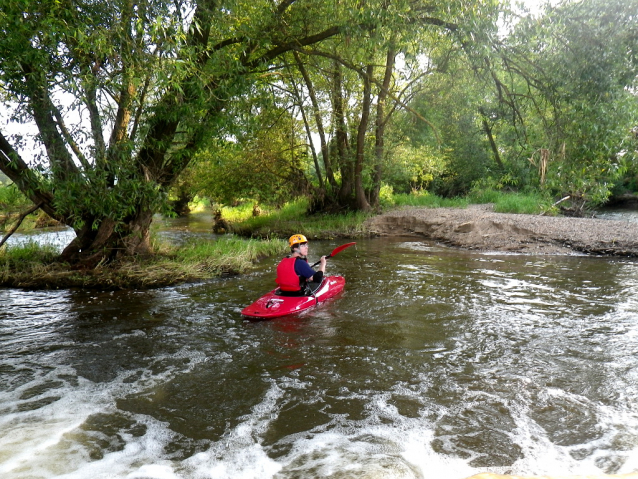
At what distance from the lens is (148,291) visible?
7.87 metres

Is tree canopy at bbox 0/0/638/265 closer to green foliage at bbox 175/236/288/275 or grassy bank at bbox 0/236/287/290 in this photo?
grassy bank at bbox 0/236/287/290

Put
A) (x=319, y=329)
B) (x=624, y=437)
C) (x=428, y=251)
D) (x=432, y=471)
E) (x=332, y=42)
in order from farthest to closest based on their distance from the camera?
(x=428, y=251) → (x=332, y=42) → (x=319, y=329) → (x=624, y=437) → (x=432, y=471)

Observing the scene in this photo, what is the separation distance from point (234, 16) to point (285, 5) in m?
0.99

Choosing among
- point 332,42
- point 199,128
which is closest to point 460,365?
point 199,128

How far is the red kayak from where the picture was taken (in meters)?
6.21

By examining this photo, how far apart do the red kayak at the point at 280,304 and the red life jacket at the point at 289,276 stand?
6.2 inches

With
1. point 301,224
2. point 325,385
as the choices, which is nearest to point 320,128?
point 301,224

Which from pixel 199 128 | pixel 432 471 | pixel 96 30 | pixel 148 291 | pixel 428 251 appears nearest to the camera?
Result: pixel 432 471

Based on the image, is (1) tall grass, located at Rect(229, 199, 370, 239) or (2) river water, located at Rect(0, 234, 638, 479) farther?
(1) tall grass, located at Rect(229, 199, 370, 239)

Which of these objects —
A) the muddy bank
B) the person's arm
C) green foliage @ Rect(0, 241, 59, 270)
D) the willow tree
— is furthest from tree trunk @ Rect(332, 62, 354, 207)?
green foliage @ Rect(0, 241, 59, 270)

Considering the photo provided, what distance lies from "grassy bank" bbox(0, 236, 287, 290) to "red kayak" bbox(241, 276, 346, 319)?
2.50 meters

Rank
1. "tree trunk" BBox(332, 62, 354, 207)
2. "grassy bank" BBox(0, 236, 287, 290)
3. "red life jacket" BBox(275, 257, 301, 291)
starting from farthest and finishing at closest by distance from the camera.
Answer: "tree trunk" BBox(332, 62, 354, 207)
"grassy bank" BBox(0, 236, 287, 290)
"red life jacket" BBox(275, 257, 301, 291)

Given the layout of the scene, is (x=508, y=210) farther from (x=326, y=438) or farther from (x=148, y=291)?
(x=326, y=438)

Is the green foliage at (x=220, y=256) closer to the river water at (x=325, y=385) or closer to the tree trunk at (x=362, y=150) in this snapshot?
the river water at (x=325, y=385)
